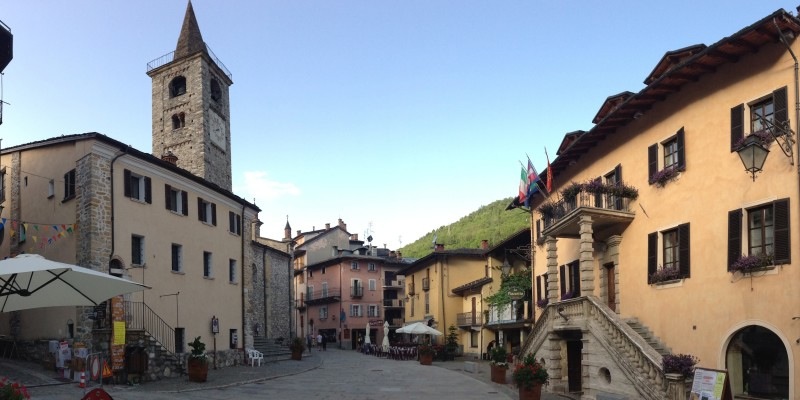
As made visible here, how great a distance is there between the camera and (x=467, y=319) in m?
47.2

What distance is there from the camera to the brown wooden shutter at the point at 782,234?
1298 centimetres

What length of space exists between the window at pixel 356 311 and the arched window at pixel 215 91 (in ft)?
95.9

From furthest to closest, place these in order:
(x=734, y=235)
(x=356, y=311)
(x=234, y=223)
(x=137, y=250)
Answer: (x=356, y=311), (x=234, y=223), (x=137, y=250), (x=734, y=235)

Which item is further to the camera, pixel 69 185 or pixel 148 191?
pixel 148 191

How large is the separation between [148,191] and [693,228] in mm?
19658

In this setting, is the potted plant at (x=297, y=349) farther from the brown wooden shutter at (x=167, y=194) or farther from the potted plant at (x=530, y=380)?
the potted plant at (x=530, y=380)

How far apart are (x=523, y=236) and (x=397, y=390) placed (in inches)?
734

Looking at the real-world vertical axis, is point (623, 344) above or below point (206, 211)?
below

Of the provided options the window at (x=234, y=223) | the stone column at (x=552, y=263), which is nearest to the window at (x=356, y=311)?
the window at (x=234, y=223)

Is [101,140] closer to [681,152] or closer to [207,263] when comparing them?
[207,263]

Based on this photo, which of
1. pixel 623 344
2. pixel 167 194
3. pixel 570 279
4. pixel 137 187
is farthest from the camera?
pixel 167 194

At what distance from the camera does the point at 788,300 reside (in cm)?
1285

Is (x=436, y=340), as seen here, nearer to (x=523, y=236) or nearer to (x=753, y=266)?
(x=523, y=236)

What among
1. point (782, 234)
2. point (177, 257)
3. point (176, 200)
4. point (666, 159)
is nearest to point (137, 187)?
point (176, 200)
